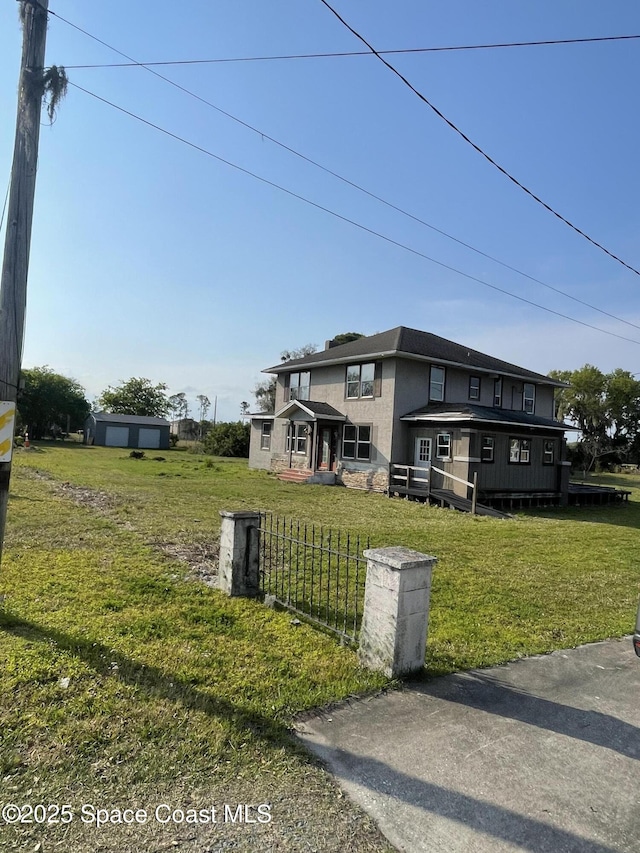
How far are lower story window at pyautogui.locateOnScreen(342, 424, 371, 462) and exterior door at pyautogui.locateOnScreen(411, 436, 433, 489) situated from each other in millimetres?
2068

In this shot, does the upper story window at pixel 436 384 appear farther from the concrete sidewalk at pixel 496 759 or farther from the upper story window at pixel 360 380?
the concrete sidewalk at pixel 496 759

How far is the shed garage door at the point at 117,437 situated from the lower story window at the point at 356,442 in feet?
103

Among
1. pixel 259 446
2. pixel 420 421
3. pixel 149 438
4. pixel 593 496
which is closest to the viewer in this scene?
pixel 420 421

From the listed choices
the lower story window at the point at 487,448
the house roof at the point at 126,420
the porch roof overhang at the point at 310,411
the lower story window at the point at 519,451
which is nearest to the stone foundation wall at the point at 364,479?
the porch roof overhang at the point at 310,411

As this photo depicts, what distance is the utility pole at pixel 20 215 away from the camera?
4867 millimetres

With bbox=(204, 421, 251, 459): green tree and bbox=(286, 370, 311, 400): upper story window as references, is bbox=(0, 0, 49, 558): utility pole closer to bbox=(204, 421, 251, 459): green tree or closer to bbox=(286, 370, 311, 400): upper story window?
bbox=(286, 370, 311, 400): upper story window

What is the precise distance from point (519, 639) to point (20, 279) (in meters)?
6.10

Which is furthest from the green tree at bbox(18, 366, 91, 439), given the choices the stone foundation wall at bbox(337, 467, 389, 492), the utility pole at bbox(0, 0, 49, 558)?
the utility pole at bbox(0, 0, 49, 558)

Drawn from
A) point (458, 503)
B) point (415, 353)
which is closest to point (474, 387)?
point (415, 353)

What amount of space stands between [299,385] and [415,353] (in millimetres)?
7658

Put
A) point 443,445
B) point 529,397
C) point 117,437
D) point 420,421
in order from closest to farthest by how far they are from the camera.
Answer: point 443,445, point 420,421, point 529,397, point 117,437

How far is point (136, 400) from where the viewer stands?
6397cm

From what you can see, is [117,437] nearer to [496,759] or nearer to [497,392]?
[497,392]

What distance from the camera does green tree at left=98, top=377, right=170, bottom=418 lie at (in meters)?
62.9
